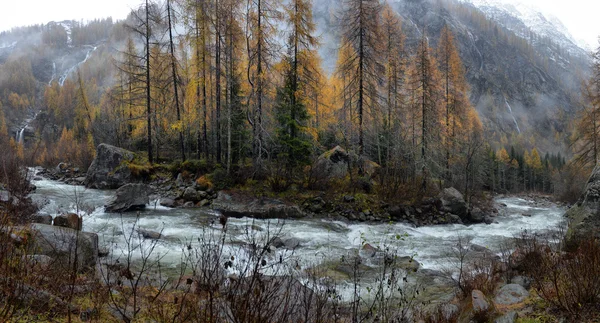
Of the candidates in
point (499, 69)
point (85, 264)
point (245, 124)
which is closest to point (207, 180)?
point (245, 124)

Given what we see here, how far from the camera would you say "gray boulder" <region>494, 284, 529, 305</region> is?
5.00 meters

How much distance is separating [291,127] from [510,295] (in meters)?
14.0

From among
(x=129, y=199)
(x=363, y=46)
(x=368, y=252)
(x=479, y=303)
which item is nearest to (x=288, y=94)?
(x=363, y=46)

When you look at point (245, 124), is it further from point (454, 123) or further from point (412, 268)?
point (454, 123)

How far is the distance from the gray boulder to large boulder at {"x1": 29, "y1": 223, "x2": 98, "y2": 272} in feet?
21.9

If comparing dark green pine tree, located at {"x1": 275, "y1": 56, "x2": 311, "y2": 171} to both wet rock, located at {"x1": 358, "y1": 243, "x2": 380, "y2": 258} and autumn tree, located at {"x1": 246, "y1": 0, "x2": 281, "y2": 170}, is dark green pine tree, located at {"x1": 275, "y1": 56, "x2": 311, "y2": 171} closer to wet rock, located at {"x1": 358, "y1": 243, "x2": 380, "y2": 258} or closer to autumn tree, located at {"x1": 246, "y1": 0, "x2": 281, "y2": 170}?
autumn tree, located at {"x1": 246, "y1": 0, "x2": 281, "y2": 170}

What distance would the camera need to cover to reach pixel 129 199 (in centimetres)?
1361

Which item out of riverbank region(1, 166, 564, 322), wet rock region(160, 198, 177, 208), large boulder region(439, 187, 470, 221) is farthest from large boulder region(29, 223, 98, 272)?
large boulder region(439, 187, 470, 221)

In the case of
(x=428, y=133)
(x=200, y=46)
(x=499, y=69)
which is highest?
(x=499, y=69)

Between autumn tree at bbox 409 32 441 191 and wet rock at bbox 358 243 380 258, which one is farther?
autumn tree at bbox 409 32 441 191

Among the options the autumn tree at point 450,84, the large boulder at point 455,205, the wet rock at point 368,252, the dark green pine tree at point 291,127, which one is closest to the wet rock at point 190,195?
the dark green pine tree at point 291,127

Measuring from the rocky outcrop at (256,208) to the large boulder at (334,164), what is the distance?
3616 mm

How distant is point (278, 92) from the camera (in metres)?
18.5

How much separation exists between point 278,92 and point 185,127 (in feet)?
22.8
